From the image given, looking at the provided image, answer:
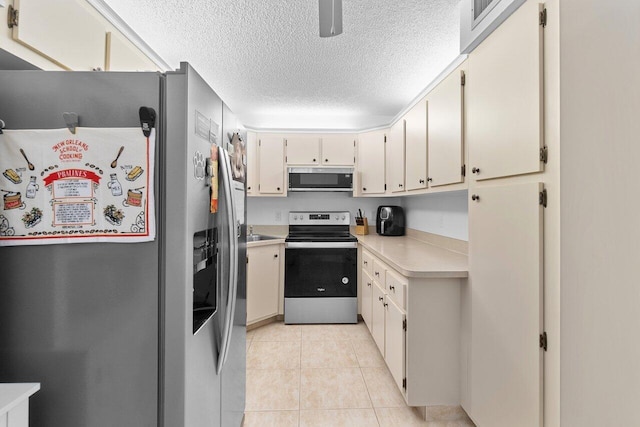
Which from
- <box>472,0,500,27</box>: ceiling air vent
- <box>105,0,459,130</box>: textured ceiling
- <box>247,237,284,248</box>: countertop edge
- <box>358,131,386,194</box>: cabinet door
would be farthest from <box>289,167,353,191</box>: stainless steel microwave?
<box>472,0,500,27</box>: ceiling air vent

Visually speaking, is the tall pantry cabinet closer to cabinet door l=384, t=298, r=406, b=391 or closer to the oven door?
cabinet door l=384, t=298, r=406, b=391

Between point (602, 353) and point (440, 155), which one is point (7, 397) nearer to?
point (602, 353)

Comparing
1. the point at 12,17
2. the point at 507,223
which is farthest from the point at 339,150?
the point at 12,17

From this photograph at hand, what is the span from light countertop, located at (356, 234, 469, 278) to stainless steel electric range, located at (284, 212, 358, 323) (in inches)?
19.0

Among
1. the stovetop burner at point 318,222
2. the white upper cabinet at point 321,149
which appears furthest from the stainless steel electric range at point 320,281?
the white upper cabinet at point 321,149

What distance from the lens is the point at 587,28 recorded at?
1.04m

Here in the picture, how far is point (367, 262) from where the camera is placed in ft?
10.2

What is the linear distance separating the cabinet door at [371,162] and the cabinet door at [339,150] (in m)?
0.10

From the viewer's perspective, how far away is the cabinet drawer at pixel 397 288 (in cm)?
191

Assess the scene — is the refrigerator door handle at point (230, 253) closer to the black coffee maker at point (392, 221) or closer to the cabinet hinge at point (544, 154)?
the cabinet hinge at point (544, 154)

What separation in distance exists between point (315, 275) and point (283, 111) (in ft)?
6.51

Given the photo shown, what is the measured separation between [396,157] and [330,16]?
2143mm

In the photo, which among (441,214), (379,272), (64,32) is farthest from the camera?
(441,214)

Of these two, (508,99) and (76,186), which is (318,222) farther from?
(76,186)
